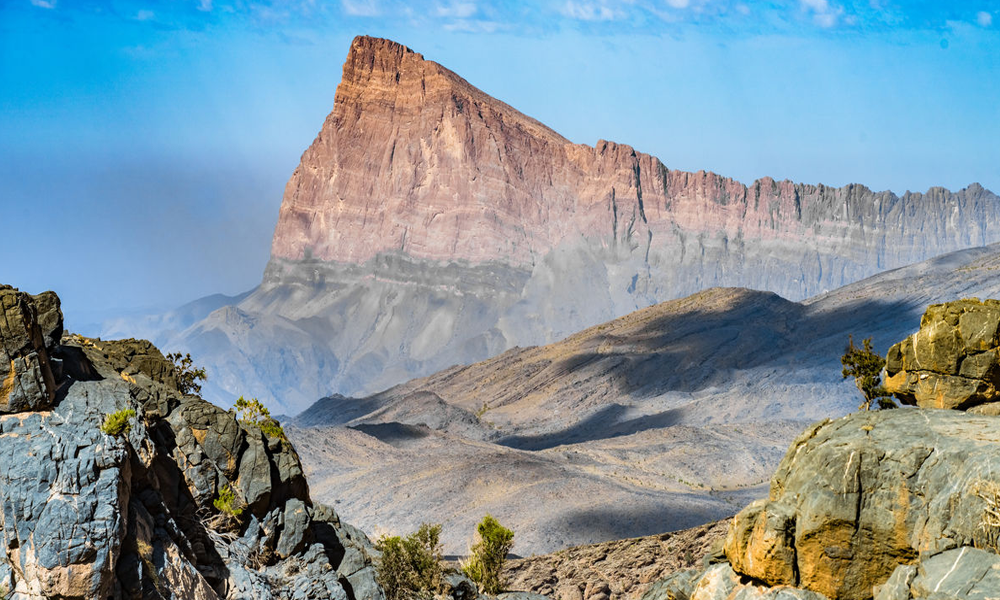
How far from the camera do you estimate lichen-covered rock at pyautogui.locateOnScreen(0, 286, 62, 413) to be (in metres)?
23.2

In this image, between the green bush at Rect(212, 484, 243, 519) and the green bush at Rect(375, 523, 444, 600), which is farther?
the green bush at Rect(375, 523, 444, 600)

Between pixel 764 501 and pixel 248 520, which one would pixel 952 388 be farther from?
pixel 248 520

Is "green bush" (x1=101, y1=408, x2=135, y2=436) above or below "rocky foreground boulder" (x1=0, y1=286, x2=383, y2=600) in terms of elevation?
above

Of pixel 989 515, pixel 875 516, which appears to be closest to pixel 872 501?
pixel 875 516

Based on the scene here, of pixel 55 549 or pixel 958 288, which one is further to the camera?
A: pixel 958 288

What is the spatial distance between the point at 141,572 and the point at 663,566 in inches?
1039

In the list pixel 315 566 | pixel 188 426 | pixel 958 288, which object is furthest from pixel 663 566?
pixel 958 288

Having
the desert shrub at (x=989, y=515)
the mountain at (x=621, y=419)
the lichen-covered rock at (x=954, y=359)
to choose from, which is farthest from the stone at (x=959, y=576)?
the mountain at (x=621, y=419)

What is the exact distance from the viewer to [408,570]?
3853 cm

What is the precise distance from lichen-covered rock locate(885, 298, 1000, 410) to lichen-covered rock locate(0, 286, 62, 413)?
735 inches

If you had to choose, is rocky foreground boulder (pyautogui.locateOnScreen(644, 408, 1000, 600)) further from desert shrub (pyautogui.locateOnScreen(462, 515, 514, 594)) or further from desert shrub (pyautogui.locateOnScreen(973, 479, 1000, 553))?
desert shrub (pyautogui.locateOnScreen(462, 515, 514, 594))

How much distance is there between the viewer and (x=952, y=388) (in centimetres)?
2122

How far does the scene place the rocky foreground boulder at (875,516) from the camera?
16.5m

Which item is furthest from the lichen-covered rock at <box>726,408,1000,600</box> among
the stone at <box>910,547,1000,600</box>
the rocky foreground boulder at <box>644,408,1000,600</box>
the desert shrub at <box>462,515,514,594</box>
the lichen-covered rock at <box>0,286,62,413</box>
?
the desert shrub at <box>462,515,514,594</box>
